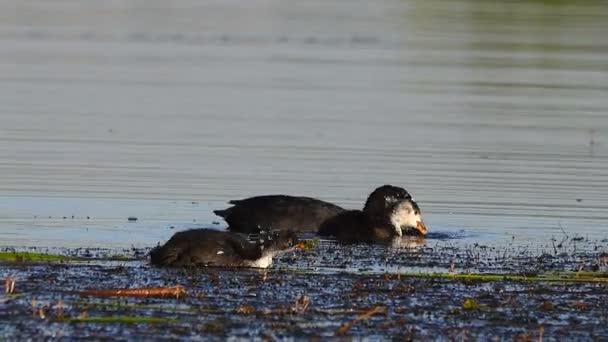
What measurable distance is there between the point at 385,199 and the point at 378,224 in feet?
2.21

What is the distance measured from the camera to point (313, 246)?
569 inches

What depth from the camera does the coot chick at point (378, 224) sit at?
50.2 ft

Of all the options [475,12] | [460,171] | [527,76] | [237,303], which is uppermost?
[475,12]

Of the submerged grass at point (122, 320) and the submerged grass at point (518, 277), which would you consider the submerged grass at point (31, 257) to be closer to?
the submerged grass at point (122, 320)

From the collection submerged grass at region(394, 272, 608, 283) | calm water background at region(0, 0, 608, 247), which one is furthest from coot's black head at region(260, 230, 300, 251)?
calm water background at region(0, 0, 608, 247)

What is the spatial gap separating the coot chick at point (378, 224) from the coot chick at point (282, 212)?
0.23m

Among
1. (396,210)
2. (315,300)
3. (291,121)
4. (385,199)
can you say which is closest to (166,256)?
(315,300)

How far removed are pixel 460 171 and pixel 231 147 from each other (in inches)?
121

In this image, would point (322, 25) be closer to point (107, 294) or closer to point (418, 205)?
point (418, 205)

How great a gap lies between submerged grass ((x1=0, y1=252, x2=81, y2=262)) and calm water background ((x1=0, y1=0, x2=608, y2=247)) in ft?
4.39

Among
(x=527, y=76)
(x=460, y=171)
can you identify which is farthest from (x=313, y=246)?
(x=527, y=76)

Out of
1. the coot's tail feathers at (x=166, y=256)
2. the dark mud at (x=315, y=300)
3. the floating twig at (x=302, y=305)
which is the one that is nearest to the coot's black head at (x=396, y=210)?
the dark mud at (x=315, y=300)

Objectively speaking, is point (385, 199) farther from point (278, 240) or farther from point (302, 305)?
point (302, 305)

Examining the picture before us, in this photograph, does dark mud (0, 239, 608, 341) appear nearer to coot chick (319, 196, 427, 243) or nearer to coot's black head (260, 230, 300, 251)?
coot's black head (260, 230, 300, 251)
